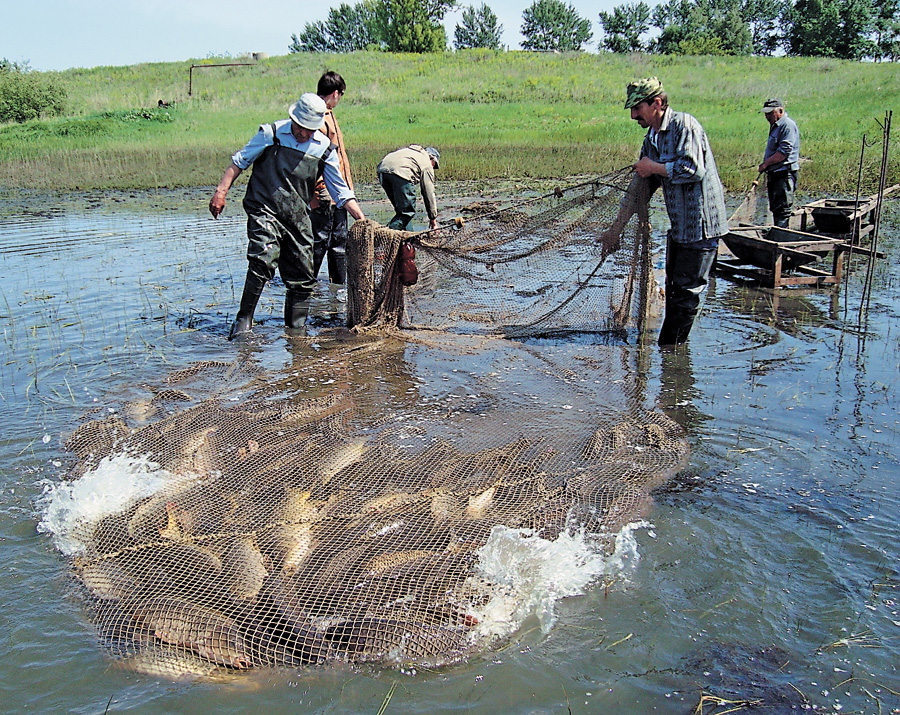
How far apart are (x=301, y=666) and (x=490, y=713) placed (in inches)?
30.6

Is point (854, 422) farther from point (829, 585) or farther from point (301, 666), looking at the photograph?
point (301, 666)

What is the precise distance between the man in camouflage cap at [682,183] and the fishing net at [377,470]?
1.68 ft

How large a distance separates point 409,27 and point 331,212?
211ft

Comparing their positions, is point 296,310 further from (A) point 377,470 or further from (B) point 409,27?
(B) point 409,27

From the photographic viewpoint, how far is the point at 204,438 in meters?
4.55

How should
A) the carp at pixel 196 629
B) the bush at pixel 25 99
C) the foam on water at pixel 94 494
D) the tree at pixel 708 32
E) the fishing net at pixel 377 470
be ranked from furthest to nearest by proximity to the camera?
the tree at pixel 708 32
the bush at pixel 25 99
the foam on water at pixel 94 494
the fishing net at pixel 377 470
the carp at pixel 196 629

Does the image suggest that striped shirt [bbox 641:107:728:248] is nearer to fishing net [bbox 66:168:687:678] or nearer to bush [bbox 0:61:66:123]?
fishing net [bbox 66:168:687:678]

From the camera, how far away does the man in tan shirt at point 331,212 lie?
7.15 metres

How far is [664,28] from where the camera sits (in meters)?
73.5

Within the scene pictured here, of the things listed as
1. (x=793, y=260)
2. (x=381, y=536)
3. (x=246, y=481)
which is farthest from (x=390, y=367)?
(x=793, y=260)

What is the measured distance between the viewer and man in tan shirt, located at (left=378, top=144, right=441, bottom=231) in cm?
808

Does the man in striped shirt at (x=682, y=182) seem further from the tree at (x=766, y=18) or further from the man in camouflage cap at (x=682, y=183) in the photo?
the tree at (x=766, y=18)

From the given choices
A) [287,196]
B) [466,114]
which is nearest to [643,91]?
[287,196]

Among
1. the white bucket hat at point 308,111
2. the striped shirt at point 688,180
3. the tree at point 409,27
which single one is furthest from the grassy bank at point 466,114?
the tree at point 409,27
